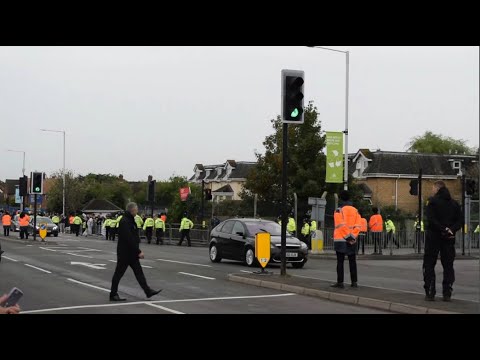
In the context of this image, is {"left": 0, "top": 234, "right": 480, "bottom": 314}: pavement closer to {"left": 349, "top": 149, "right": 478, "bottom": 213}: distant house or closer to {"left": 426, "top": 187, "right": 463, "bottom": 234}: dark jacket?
{"left": 426, "top": 187, "right": 463, "bottom": 234}: dark jacket

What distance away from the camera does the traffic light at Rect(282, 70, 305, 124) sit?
571 inches

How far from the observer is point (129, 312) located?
10203 millimetres

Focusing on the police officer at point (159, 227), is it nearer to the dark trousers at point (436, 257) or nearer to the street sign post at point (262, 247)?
the street sign post at point (262, 247)

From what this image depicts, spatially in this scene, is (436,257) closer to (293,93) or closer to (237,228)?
(293,93)

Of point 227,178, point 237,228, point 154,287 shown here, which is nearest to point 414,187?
point 237,228

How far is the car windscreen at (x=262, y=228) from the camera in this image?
2034 centimetres

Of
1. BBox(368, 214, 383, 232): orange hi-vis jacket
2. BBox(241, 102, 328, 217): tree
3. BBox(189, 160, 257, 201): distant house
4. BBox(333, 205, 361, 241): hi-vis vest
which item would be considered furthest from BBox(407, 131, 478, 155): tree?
BBox(333, 205, 361, 241): hi-vis vest

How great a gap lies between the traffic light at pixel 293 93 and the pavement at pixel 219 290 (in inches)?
143

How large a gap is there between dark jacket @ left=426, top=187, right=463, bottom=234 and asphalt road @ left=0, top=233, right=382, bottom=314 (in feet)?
5.88

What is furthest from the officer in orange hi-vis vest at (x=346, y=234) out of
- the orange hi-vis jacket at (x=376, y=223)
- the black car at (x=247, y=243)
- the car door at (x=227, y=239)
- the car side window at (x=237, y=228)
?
the orange hi-vis jacket at (x=376, y=223)

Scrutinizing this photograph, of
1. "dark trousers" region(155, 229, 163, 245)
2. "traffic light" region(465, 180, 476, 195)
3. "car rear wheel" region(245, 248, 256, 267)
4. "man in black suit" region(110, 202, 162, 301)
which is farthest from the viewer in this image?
"dark trousers" region(155, 229, 163, 245)
